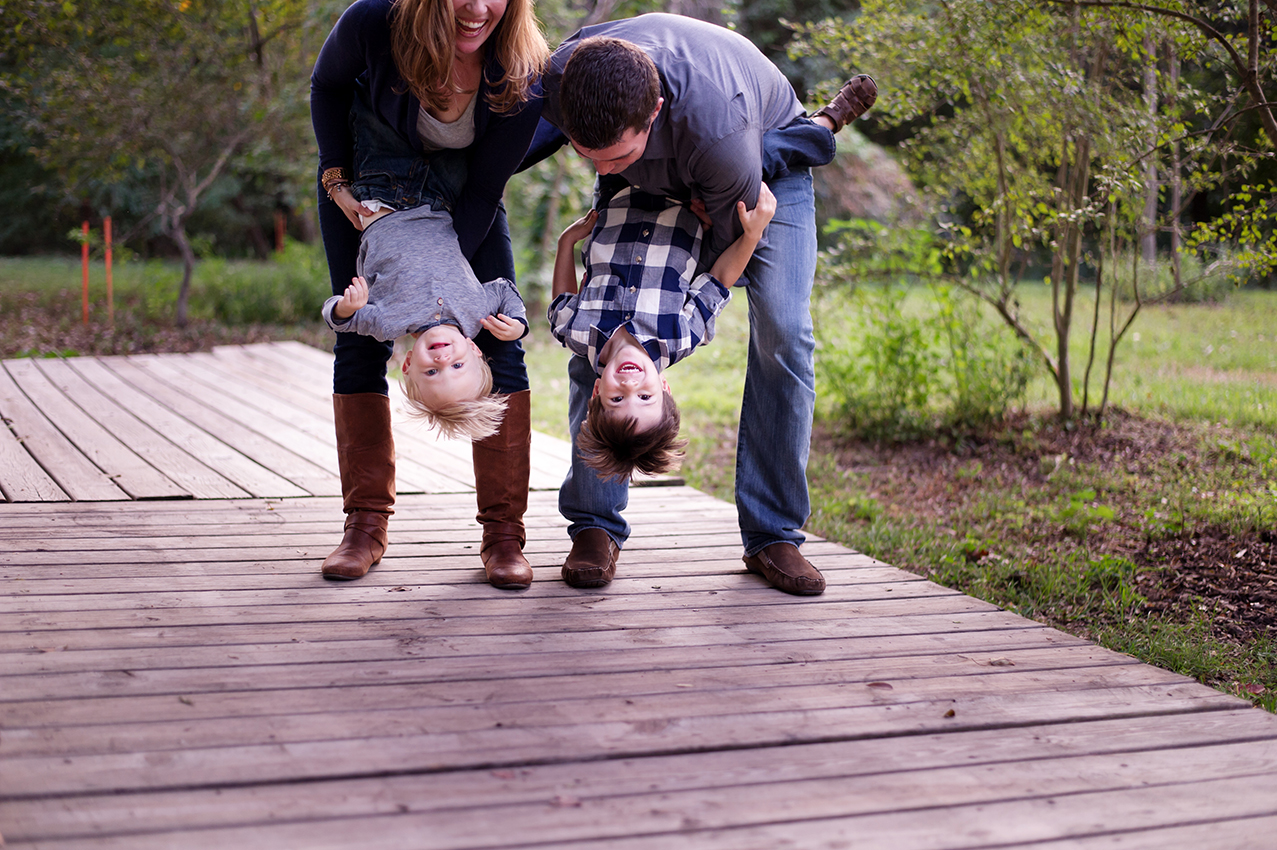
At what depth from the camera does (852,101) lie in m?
2.63

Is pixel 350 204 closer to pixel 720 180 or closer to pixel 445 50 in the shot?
pixel 445 50

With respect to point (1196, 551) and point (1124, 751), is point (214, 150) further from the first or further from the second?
point (1124, 751)

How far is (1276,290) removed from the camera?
1022 centimetres

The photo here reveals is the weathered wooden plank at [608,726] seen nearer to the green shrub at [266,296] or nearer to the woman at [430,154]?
the woman at [430,154]

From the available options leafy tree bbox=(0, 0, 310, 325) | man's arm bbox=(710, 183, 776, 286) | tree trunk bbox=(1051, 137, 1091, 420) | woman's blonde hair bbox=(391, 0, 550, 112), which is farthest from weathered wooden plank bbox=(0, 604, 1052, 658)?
leafy tree bbox=(0, 0, 310, 325)

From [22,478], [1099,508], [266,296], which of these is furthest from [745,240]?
[266,296]

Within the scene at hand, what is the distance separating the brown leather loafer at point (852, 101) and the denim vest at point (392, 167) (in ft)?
3.02

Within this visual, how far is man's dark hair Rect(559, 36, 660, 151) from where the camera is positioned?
203cm

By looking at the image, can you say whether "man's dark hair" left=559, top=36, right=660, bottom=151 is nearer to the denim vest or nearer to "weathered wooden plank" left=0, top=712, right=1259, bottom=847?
the denim vest

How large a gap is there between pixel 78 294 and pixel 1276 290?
11.4 metres

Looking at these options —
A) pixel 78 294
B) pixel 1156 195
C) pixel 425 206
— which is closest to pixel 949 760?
pixel 425 206

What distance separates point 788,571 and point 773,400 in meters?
0.42

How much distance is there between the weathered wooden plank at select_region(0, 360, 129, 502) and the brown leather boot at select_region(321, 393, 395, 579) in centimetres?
103

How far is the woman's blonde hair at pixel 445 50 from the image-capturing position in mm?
2146
